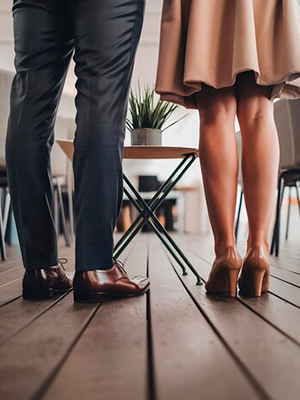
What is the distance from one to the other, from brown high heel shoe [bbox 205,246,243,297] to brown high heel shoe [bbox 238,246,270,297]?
0.03m

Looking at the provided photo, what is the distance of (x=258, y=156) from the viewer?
1047 mm

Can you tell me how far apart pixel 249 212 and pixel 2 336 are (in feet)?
2.14

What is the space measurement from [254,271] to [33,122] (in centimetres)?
64

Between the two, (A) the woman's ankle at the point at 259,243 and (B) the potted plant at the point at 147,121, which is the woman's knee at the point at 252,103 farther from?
(B) the potted plant at the point at 147,121

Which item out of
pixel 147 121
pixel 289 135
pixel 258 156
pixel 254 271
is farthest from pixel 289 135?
pixel 254 271

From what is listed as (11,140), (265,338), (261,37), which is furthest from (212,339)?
(261,37)

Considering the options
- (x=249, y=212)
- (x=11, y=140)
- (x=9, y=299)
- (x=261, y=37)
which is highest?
(x=261, y=37)

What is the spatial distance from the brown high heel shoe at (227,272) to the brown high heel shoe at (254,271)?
0.09 feet

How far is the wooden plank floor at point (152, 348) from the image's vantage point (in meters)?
0.46

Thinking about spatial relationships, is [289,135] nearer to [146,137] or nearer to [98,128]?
[146,137]

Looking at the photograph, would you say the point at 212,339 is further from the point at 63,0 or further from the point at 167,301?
the point at 63,0

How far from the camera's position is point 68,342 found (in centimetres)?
64

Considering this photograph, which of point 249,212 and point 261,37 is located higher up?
→ point 261,37

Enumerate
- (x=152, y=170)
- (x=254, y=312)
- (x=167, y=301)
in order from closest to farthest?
(x=254, y=312), (x=167, y=301), (x=152, y=170)
